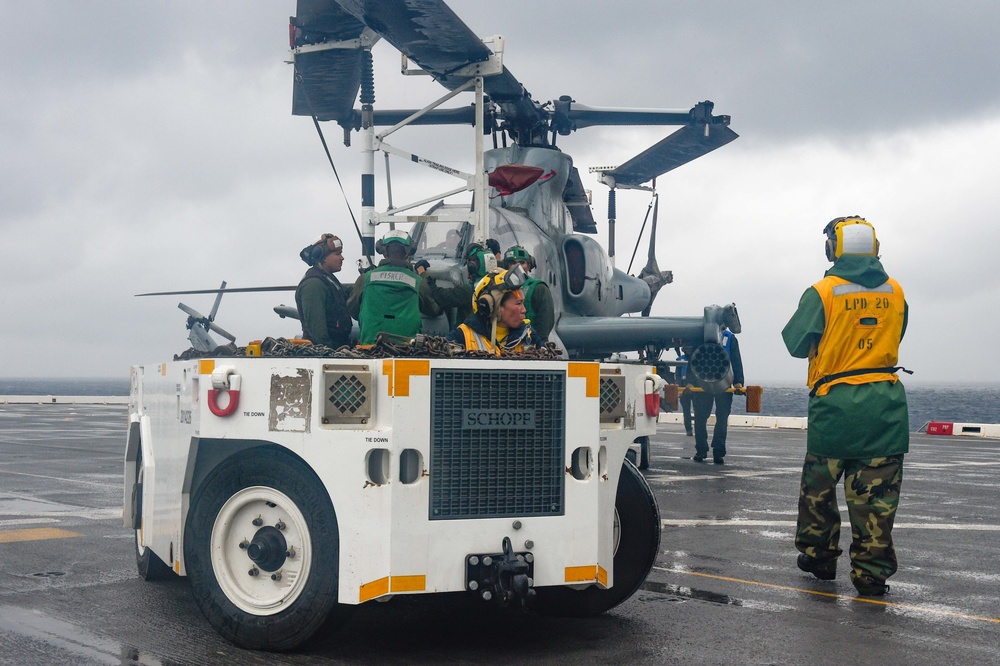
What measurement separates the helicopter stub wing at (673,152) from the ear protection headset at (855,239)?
11.3 m

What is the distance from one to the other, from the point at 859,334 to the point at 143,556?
4.87m

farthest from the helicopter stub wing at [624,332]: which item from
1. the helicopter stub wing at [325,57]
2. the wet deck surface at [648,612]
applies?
the wet deck surface at [648,612]

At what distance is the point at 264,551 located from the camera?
17.3 ft

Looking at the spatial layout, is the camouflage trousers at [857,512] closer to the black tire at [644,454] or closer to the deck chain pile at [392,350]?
the deck chain pile at [392,350]

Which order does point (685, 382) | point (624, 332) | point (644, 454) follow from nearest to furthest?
point (644, 454) < point (624, 332) < point (685, 382)

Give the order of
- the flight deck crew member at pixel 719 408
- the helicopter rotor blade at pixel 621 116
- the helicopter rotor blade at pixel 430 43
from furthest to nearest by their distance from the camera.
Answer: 1. the helicopter rotor blade at pixel 621 116
2. the flight deck crew member at pixel 719 408
3. the helicopter rotor blade at pixel 430 43

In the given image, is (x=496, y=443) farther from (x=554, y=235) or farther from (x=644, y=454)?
(x=554, y=235)

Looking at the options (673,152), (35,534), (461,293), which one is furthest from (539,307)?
(673,152)

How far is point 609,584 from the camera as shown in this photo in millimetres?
5602

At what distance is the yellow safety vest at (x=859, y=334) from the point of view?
7195 mm

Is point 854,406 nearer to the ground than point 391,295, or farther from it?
nearer to the ground

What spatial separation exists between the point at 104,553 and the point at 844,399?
5439mm

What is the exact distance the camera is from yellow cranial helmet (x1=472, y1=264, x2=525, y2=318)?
6.53 meters

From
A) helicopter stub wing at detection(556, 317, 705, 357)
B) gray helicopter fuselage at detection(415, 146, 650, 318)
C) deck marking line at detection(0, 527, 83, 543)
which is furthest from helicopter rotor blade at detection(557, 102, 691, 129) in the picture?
deck marking line at detection(0, 527, 83, 543)
